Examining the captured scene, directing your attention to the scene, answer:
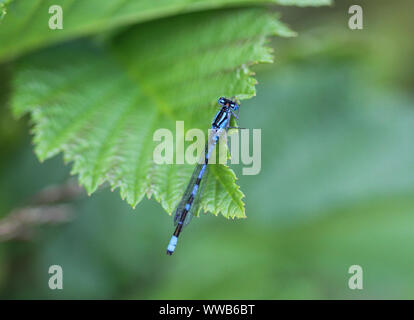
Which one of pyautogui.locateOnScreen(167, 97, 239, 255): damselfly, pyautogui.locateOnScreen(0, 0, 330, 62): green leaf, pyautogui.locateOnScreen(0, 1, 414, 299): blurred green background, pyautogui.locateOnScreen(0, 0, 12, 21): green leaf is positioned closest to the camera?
pyautogui.locateOnScreen(0, 0, 12, 21): green leaf

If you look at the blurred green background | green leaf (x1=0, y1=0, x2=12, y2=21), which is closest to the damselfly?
green leaf (x1=0, y1=0, x2=12, y2=21)

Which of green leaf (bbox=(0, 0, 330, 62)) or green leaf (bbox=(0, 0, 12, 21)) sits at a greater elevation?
green leaf (bbox=(0, 0, 330, 62))

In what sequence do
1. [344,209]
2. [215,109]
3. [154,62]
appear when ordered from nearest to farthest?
[215,109] < [154,62] < [344,209]

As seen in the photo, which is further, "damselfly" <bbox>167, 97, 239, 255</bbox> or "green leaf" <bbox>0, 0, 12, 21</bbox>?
"damselfly" <bbox>167, 97, 239, 255</bbox>

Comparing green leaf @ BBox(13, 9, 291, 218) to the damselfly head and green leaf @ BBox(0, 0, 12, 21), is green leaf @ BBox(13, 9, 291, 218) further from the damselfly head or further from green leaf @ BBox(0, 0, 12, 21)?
green leaf @ BBox(0, 0, 12, 21)

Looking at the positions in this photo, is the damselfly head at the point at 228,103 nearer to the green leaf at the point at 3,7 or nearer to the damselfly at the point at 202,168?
the damselfly at the point at 202,168

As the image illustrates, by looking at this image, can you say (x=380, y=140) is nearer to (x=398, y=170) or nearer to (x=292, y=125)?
(x=398, y=170)

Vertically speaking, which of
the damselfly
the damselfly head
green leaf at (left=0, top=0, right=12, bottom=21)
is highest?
green leaf at (left=0, top=0, right=12, bottom=21)
